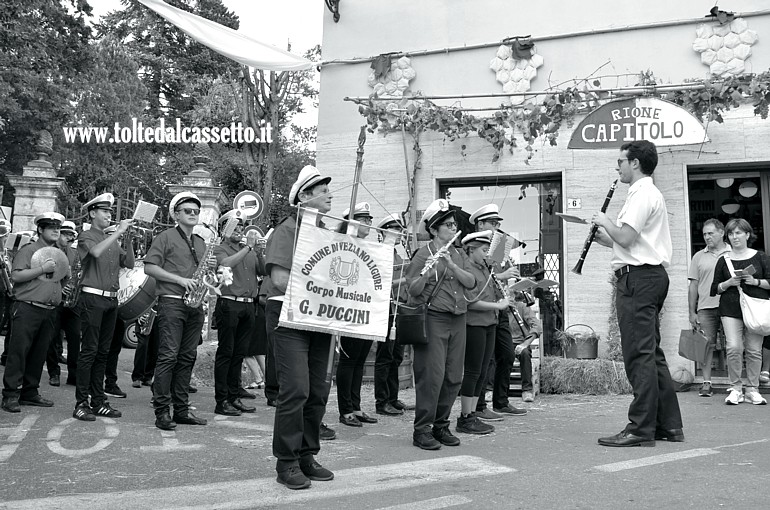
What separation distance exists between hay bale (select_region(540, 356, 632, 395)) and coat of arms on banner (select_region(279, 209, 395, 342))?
4985 mm

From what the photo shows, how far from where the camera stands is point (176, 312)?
20.8 ft

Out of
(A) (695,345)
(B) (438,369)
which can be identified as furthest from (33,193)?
(A) (695,345)

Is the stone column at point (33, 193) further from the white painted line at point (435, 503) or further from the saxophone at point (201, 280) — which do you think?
the white painted line at point (435, 503)

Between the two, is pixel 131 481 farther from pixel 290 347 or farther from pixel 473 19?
pixel 473 19

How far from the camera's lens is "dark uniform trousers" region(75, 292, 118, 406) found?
6.68m

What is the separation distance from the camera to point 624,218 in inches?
224

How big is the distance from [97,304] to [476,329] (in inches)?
138

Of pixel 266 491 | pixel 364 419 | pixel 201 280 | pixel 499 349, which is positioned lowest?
pixel 266 491

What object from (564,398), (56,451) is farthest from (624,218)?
(56,451)

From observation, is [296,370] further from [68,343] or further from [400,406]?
[68,343]

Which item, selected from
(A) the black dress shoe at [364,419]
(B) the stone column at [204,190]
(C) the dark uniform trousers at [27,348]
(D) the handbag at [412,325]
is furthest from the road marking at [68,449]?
(B) the stone column at [204,190]

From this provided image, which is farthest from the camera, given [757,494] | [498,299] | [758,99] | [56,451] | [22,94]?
[22,94]

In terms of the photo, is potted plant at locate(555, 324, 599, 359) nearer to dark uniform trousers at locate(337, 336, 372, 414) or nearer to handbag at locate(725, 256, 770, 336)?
handbag at locate(725, 256, 770, 336)

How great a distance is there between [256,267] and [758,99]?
6.56 m
